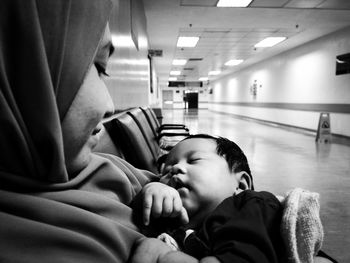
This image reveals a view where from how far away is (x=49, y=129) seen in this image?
0.51m

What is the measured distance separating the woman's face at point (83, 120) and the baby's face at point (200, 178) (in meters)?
0.36

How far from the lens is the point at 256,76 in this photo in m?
14.2

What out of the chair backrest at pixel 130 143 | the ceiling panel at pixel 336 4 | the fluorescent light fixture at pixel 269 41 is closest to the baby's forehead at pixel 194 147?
the chair backrest at pixel 130 143

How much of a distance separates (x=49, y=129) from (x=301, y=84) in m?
10.4

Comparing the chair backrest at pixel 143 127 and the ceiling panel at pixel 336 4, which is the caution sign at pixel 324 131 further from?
the chair backrest at pixel 143 127

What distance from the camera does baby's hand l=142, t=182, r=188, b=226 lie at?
29.0 inches

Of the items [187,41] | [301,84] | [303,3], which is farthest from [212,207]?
[301,84]

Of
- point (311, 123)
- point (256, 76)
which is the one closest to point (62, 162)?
point (311, 123)

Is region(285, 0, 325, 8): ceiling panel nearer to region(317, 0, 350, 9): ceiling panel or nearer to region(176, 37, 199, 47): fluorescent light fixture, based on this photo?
region(317, 0, 350, 9): ceiling panel

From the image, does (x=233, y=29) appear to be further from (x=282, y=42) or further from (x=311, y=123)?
(x=311, y=123)

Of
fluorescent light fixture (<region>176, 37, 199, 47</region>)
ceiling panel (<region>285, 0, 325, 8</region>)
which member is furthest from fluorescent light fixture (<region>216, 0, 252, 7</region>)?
fluorescent light fixture (<region>176, 37, 199, 47</region>)

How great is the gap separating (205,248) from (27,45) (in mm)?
→ 616

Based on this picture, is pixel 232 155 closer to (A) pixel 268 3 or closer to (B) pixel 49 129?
(B) pixel 49 129

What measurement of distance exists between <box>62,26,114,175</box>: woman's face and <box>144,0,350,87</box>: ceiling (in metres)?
5.54
